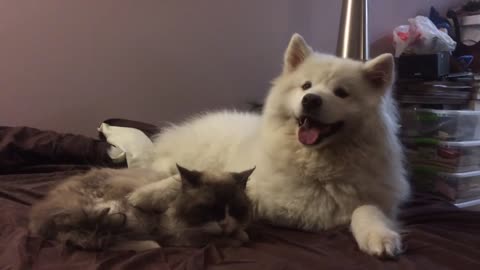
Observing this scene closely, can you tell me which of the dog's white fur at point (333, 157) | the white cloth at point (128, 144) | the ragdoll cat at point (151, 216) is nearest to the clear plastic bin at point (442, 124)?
the dog's white fur at point (333, 157)

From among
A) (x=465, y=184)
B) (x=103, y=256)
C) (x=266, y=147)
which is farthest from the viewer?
(x=465, y=184)

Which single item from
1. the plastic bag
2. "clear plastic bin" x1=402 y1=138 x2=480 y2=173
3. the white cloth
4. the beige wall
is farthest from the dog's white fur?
the plastic bag

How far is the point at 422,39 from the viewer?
10.2 feet

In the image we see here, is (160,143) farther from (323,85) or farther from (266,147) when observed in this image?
(323,85)

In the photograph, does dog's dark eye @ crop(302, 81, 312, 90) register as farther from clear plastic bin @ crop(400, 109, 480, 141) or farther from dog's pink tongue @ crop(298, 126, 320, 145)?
clear plastic bin @ crop(400, 109, 480, 141)

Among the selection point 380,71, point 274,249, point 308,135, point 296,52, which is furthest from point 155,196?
point 380,71

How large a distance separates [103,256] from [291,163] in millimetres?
702

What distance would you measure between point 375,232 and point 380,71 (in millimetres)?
584

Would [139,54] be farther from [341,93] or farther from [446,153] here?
[446,153]

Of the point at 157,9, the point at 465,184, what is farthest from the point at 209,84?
the point at 465,184

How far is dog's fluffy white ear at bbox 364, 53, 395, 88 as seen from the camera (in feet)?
4.96

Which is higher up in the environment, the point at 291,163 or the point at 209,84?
the point at 209,84

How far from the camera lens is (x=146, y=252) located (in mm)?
1142

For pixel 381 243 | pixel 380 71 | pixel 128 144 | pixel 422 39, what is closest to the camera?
pixel 381 243
